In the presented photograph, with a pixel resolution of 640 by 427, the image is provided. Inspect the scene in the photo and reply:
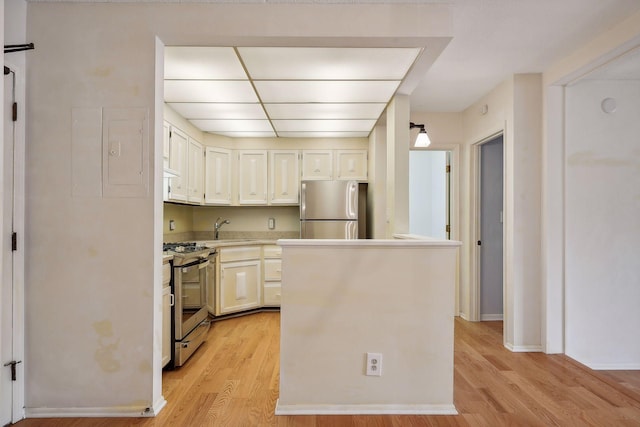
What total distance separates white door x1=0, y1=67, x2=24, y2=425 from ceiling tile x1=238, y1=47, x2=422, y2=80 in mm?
1353

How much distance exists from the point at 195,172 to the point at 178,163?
0.48m

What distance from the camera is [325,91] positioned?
9.96 ft

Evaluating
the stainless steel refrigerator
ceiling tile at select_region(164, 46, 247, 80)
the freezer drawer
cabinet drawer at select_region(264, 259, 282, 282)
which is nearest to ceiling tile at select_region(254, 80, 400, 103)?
ceiling tile at select_region(164, 46, 247, 80)

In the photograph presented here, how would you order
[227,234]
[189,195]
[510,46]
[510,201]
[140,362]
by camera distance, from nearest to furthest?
1. [140,362]
2. [510,46]
3. [510,201]
4. [189,195]
5. [227,234]

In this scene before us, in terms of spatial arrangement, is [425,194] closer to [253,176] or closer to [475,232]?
[475,232]

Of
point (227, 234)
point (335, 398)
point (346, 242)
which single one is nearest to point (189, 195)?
point (227, 234)

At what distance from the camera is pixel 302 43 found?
220 centimetres

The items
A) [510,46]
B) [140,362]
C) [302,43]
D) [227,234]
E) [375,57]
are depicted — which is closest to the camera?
[140,362]

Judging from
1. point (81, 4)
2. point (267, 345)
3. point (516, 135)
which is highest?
point (81, 4)

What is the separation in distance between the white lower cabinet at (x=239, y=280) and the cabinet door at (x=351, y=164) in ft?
4.76

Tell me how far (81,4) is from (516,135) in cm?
328

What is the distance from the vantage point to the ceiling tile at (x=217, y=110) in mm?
3418

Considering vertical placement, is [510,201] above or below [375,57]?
below

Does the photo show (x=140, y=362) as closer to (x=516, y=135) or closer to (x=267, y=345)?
(x=267, y=345)
